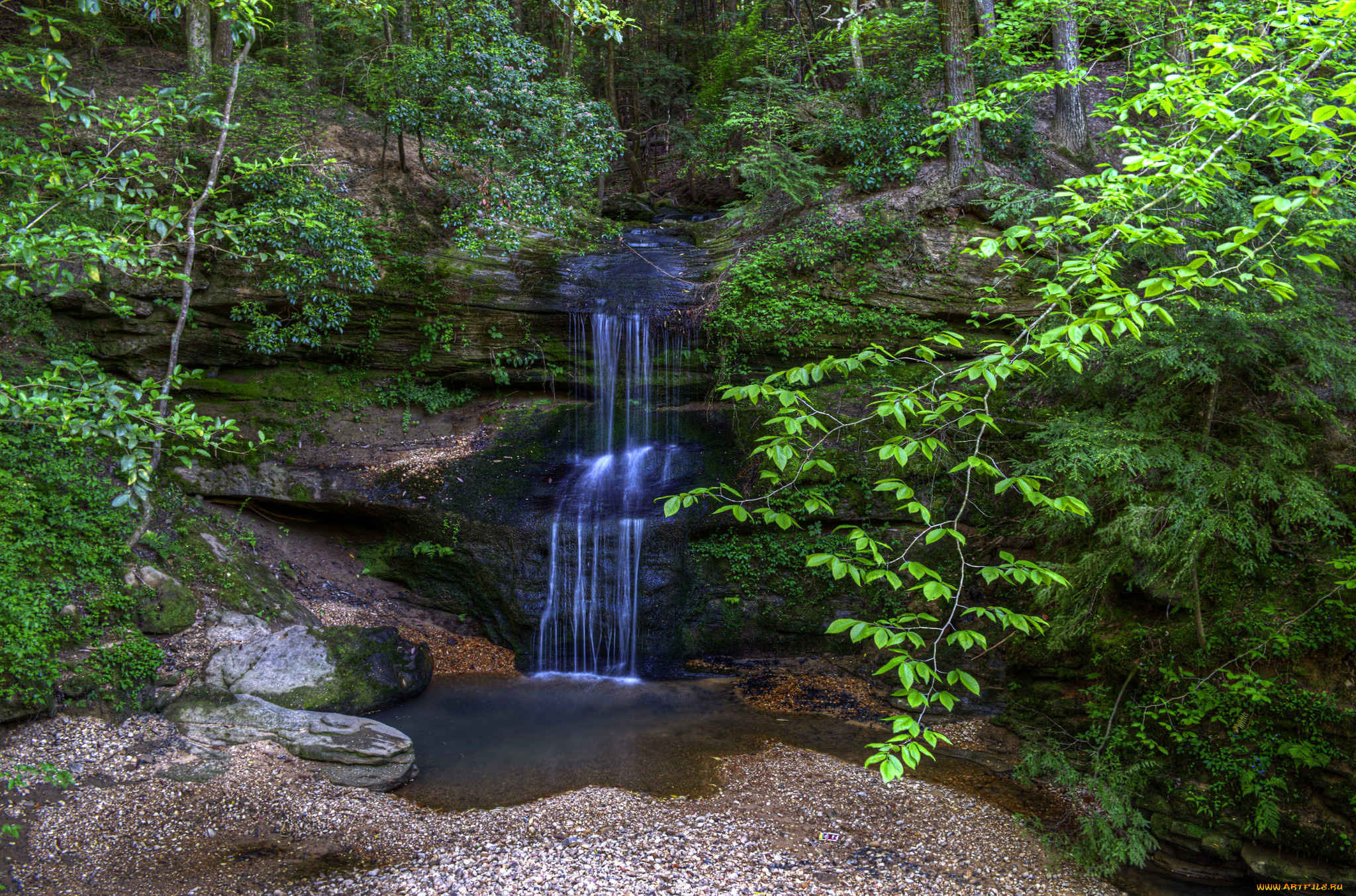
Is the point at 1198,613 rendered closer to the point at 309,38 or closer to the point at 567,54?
the point at 567,54

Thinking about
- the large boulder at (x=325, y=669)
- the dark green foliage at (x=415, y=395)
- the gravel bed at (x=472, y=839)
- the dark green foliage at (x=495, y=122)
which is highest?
the dark green foliage at (x=495, y=122)

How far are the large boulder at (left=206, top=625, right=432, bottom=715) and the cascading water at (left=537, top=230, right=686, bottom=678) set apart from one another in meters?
1.75

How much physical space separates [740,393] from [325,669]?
246 inches

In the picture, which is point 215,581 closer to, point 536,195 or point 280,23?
point 536,195

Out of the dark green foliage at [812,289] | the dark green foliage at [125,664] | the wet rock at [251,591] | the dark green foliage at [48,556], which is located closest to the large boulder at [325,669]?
the dark green foliage at [125,664]

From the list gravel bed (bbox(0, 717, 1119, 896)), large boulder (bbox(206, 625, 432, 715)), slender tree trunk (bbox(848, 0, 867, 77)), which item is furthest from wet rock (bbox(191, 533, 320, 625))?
slender tree trunk (bbox(848, 0, 867, 77))

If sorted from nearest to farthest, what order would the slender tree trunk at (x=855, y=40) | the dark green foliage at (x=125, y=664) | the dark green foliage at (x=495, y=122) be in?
1. the dark green foliage at (x=125, y=664)
2. the dark green foliage at (x=495, y=122)
3. the slender tree trunk at (x=855, y=40)

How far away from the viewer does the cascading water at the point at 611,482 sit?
8.44 metres

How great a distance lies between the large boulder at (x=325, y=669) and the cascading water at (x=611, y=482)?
5.74 feet

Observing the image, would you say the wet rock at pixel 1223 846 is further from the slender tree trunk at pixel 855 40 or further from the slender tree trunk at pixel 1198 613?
the slender tree trunk at pixel 855 40

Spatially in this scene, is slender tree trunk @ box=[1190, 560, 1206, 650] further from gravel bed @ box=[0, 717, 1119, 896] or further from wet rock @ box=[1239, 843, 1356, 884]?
gravel bed @ box=[0, 717, 1119, 896]

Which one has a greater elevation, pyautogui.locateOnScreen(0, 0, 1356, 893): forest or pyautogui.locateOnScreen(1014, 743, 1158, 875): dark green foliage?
pyautogui.locateOnScreen(0, 0, 1356, 893): forest

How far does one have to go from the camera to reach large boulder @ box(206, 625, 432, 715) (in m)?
6.50

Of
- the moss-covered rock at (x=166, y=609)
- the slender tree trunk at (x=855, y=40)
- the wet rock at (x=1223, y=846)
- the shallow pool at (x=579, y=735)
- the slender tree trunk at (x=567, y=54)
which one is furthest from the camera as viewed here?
the slender tree trunk at (x=567, y=54)
